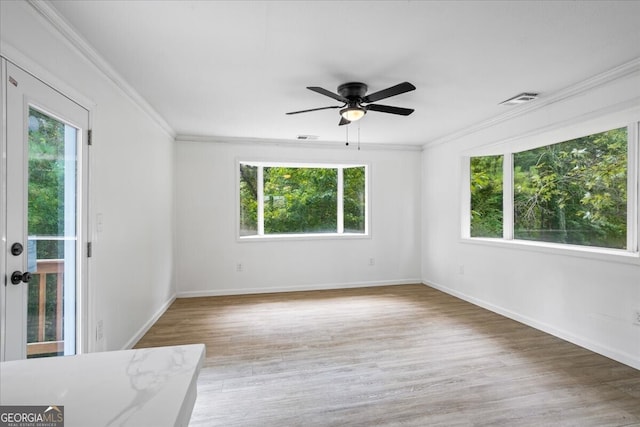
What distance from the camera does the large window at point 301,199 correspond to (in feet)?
16.5

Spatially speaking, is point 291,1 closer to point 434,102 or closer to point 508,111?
point 434,102

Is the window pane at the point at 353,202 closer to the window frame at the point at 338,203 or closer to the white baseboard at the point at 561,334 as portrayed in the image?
the window frame at the point at 338,203

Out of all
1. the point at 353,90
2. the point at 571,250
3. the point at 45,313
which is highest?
the point at 353,90

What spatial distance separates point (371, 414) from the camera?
1.94 meters

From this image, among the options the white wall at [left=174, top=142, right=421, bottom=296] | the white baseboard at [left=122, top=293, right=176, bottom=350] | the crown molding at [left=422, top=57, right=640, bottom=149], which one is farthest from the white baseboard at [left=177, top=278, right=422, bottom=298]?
the crown molding at [left=422, top=57, right=640, bottom=149]

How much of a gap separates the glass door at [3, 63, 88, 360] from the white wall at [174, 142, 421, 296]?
8.31 ft

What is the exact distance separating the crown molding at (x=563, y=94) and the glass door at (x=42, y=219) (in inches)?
159

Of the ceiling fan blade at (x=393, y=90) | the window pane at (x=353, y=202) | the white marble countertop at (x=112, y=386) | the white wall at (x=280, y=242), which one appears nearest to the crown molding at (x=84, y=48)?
the white wall at (x=280, y=242)

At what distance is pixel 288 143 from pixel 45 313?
3737mm

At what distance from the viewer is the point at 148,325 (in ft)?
11.1

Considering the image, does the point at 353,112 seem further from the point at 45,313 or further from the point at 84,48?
the point at 45,313

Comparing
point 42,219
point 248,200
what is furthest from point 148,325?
point 248,200

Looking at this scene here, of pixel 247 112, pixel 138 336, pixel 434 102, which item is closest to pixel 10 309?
pixel 138 336

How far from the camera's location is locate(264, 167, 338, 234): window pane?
514 cm
